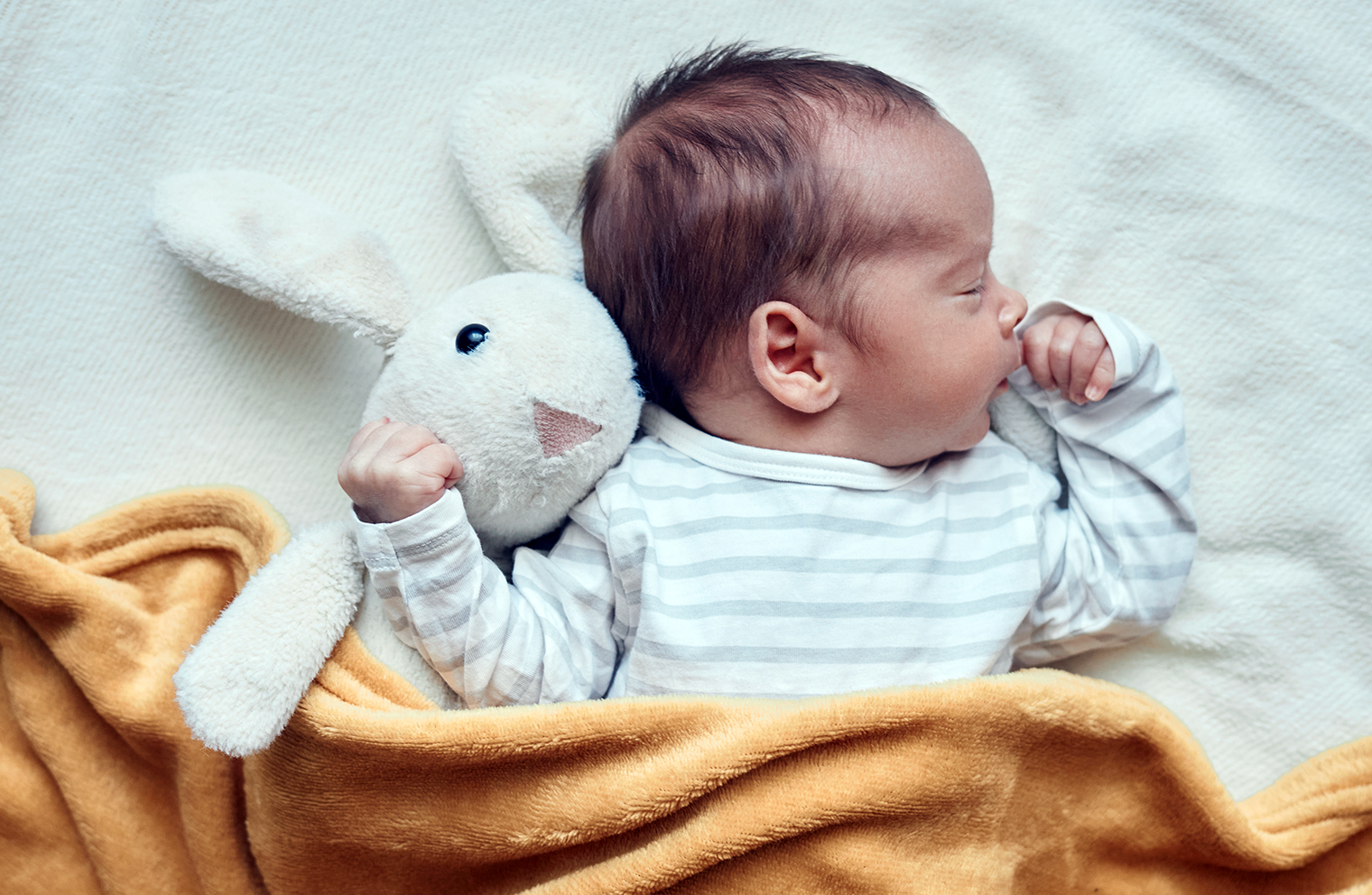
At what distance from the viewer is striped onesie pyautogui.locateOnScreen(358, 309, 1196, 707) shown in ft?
2.80

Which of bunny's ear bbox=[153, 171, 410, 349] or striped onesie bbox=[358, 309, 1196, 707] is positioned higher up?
bunny's ear bbox=[153, 171, 410, 349]

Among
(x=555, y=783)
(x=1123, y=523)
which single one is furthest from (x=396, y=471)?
(x=1123, y=523)

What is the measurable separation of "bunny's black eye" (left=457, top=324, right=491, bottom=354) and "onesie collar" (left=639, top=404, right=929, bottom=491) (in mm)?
208

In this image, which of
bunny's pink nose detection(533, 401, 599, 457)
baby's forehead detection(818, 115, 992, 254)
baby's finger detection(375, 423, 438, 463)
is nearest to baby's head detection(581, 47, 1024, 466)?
baby's forehead detection(818, 115, 992, 254)

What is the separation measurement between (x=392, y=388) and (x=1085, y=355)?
25.1 inches

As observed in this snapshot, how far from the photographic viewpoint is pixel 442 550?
32.3 inches

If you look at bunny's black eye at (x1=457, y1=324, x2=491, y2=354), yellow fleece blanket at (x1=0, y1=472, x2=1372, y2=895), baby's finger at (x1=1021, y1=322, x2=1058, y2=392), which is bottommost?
yellow fleece blanket at (x1=0, y1=472, x2=1372, y2=895)

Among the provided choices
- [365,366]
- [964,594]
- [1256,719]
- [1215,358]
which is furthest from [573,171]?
[1256,719]

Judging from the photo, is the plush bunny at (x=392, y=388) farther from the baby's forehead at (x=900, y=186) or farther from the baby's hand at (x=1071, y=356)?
the baby's hand at (x=1071, y=356)

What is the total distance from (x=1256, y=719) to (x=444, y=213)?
3.15 feet

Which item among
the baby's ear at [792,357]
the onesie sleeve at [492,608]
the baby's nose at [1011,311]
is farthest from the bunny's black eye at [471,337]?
the baby's nose at [1011,311]

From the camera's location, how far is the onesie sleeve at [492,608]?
82cm

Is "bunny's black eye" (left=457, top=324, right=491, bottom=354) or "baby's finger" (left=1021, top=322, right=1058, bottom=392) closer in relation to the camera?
"bunny's black eye" (left=457, top=324, right=491, bottom=354)

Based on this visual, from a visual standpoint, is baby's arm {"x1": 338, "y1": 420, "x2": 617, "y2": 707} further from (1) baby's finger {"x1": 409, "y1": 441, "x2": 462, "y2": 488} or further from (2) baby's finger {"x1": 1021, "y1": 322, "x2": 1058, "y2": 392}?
(2) baby's finger {"x1": 1021, "y1": 322, "x2": 1058, "y2": 392}
